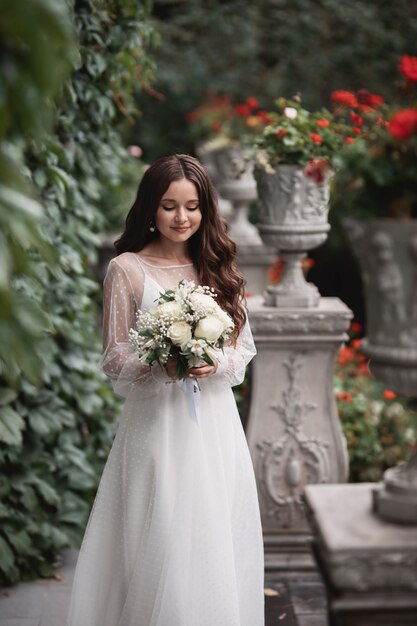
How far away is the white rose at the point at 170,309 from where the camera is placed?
11.6ft

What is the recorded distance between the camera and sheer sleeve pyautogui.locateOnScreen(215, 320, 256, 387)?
389cm

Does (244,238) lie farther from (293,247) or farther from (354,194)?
(354,194)

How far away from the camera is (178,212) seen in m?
3.85

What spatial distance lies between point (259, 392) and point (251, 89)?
26.8 feet

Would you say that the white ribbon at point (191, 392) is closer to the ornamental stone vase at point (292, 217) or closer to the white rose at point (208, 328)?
the white rose at point (208, 328)

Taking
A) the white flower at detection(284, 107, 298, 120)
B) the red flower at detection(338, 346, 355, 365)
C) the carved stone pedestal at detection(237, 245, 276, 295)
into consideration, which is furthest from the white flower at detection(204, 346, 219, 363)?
the carved stone pedestal at detection(237, 245, 276, 295)

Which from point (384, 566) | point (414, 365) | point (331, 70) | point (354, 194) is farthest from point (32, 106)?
point (331, 70)

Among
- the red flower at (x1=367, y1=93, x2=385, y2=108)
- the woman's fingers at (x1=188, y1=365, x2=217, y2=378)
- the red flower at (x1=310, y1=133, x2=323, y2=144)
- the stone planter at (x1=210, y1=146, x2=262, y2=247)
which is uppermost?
the stone planter at (x1=210, y1=146, x2=262, y2=247)

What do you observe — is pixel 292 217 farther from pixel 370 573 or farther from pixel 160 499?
pixel 370 573

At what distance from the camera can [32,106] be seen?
180 centimetres

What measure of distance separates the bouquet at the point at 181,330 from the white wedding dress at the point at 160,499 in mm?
164

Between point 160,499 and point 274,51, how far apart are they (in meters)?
10.1

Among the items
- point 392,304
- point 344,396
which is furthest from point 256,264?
point 392,304

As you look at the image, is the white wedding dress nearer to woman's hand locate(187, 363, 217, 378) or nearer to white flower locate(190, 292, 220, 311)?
woman's hand locate(187, 363, 217, 378)
